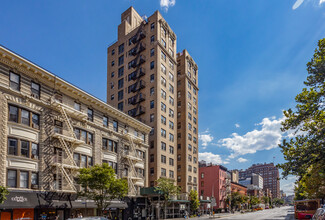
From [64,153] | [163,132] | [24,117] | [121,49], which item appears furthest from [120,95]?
[24,117]

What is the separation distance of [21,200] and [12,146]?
4847mm

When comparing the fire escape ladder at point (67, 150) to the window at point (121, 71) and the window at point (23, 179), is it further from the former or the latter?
the window at point (121, 71)

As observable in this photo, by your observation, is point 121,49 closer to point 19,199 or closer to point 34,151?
point 34,151

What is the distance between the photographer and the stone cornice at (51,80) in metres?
26.9

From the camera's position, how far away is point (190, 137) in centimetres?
7225

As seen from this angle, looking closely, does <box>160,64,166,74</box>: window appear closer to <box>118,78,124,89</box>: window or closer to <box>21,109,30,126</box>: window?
<box>118,78,124,89</box>: window

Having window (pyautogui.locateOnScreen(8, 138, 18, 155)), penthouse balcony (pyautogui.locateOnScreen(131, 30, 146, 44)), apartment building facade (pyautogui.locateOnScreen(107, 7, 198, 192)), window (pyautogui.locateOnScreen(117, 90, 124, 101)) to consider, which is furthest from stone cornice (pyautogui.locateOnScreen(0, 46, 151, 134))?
penthouse balcony (pyautogui.locateOnScreen(131, 30, 146, 44))

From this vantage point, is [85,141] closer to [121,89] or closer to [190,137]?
[121,89]

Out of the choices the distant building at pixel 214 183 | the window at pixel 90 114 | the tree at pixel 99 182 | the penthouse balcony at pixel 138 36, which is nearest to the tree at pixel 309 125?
the tree at pixel 99 182

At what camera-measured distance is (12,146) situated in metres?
26.1

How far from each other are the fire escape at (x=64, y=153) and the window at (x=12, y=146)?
4.37 m

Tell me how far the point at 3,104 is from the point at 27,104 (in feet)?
8.61

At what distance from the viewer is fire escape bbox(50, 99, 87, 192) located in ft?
99.2

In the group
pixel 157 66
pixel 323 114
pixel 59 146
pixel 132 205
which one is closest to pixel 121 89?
pixel 157 66
